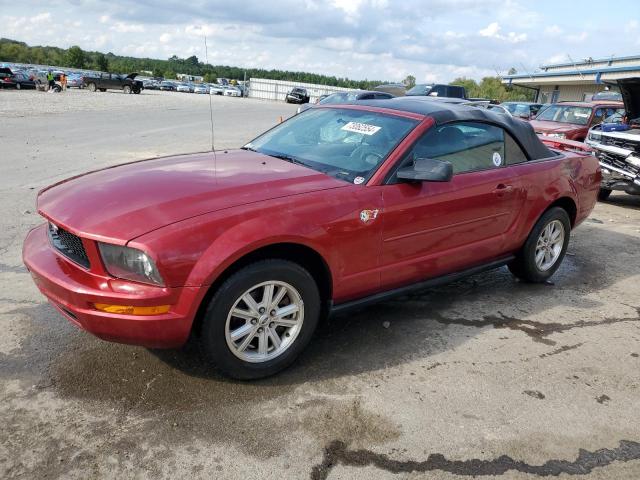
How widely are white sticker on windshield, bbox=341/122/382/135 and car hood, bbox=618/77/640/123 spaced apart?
7.45 meters

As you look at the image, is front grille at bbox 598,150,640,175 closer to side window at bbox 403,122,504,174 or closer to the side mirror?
side window at bbox 403,122,504,174

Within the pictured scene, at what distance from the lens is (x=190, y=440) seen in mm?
2631

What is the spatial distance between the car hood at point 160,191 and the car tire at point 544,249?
228cm

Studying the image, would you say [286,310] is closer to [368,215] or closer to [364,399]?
[364,399]

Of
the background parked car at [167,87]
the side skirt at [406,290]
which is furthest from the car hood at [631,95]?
the background parked car at [167,87]

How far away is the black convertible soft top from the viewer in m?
4.00

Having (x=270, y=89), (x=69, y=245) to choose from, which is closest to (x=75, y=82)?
(x=270, y=89)

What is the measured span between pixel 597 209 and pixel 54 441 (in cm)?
886

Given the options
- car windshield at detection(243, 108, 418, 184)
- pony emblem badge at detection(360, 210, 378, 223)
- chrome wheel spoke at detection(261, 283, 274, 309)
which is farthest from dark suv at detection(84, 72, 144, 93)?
chrome wheel spoke at detection(261, 283, 274, 309)

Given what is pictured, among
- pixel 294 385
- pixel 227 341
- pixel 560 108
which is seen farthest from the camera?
pixel 560 108

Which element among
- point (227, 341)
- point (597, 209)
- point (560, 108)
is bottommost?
point (597, 209)

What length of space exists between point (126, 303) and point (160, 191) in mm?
746

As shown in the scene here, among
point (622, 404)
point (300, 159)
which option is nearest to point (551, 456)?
point (622, 404)

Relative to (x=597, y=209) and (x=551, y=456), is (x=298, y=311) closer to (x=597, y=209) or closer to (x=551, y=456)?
(x=551, y=456)
